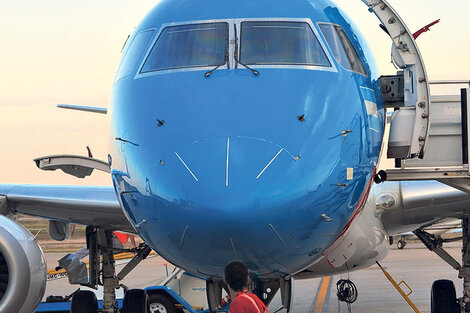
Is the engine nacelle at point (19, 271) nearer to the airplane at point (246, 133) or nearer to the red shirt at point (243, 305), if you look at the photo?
the airplane at point (246, 133)

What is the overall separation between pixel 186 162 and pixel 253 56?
1.43 m

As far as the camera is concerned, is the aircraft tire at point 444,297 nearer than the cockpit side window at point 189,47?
No

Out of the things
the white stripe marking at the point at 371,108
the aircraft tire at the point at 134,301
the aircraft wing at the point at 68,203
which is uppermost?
the white stripe marking at the point at 371,108

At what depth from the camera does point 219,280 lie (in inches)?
351

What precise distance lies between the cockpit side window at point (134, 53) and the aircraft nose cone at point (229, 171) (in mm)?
1687

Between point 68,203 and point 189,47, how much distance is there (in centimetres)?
520

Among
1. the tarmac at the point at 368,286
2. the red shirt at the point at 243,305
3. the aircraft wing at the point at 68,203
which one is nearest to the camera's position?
the red shirt at the point at 243,305

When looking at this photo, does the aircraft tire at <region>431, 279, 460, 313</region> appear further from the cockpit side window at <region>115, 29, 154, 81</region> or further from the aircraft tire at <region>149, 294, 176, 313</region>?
the cockpit side window at <region>115, 29, 154, 81</region>

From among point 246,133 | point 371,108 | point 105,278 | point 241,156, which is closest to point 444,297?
point 105,278

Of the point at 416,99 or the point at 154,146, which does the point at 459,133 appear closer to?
the point at 416,99

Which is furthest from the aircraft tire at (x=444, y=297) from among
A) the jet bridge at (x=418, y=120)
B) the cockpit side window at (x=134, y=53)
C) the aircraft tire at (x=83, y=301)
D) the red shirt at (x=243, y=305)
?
the red shirt at (x=243, y=305)

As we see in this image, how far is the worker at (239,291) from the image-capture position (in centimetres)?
642

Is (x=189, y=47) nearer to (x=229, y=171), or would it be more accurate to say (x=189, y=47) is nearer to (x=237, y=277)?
(x=229, y=171)

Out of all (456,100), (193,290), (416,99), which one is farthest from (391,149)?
(193,290)
